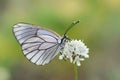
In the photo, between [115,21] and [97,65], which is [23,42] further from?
[115,21]

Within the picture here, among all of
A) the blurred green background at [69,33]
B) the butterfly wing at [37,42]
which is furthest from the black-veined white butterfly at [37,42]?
the blurred green background at [69,33]

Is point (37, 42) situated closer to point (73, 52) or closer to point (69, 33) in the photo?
point (73, 52)

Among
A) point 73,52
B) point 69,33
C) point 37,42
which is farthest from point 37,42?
point 69,33

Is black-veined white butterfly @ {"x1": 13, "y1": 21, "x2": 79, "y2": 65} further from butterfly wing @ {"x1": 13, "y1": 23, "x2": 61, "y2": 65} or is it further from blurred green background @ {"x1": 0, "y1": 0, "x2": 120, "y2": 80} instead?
blurred green background @ {"x1": 0, "y1": 0, "x2": 120, "y2": 80}

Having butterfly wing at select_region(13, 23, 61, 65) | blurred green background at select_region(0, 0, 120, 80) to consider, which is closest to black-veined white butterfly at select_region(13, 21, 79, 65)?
butterfly wing at select_region(13, 23, 61, 65)

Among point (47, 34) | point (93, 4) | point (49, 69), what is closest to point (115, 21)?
point (93, 4)

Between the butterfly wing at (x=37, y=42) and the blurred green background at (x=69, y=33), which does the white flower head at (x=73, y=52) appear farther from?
the blurred green background at (x=69, y=33)

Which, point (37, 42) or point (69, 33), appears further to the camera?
point (69, 33)
